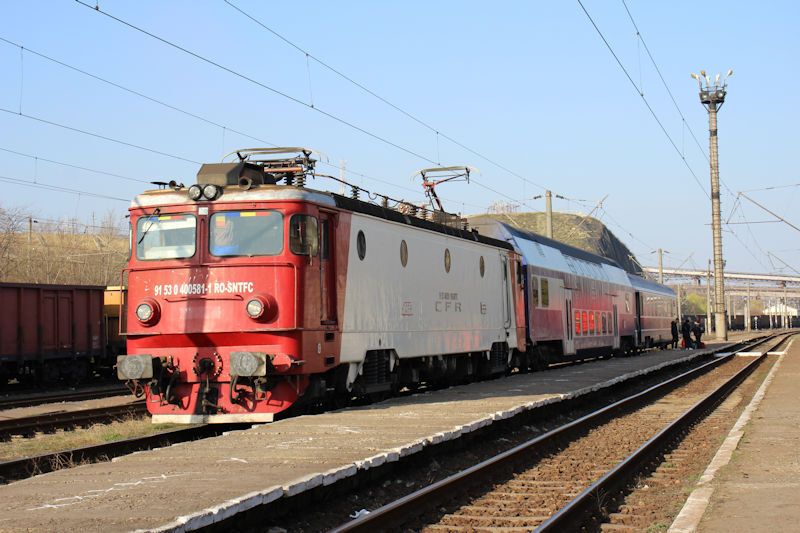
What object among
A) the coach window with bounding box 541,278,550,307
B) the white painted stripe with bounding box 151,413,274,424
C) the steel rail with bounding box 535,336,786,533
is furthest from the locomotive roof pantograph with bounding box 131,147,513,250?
the coach window with bounding box 541,278,550,307

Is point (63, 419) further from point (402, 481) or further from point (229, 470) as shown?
point (229, 470)

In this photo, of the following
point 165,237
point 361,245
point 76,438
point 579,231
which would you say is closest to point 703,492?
point 361,245

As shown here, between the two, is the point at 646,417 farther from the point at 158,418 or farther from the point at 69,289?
the point at 69,289

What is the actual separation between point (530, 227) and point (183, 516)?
136356 millimetres

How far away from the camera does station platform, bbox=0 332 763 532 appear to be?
21.6 feet

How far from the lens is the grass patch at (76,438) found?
12.8 m

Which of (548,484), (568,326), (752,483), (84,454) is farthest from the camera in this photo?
(568,326)

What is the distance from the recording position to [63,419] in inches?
650

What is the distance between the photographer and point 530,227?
5551 inches

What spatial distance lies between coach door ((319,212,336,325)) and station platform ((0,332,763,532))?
57.5 inches

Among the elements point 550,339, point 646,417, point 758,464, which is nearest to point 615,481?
point 758,464

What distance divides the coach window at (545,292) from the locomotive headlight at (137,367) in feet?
51.8

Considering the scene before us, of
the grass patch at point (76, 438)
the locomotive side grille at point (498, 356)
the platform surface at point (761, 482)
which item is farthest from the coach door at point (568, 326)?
the grass patch at point (76, 438)

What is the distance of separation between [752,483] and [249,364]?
6469mm
